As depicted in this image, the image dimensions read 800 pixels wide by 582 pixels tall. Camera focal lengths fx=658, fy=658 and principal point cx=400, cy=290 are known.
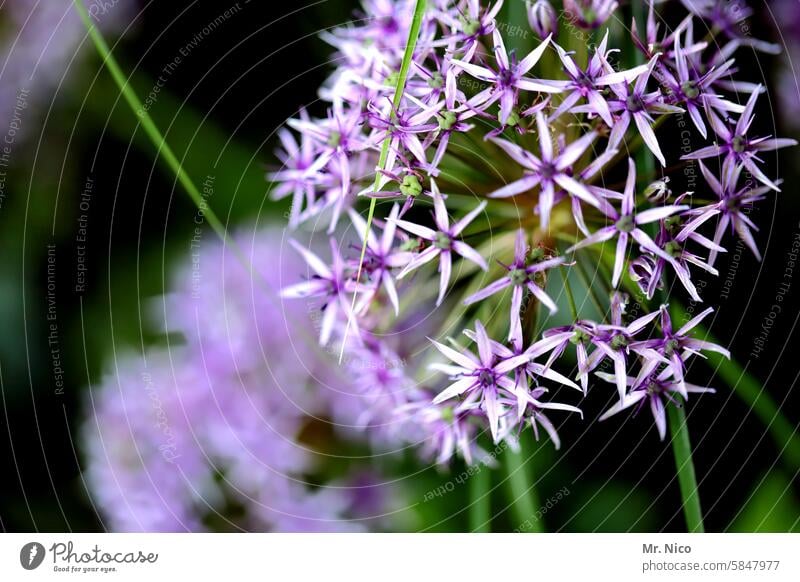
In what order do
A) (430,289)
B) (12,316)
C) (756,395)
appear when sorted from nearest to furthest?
(430,289) < (756,395) < (12,316)

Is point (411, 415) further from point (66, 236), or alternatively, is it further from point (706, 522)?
point (66, 236)

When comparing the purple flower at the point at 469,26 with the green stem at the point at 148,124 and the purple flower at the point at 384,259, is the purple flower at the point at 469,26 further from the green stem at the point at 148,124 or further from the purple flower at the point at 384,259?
the green stem at the point at 148,124

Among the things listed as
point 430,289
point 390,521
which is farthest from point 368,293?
point 390,521

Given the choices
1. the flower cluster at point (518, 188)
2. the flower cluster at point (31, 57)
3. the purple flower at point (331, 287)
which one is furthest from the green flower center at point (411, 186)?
the flower cluster at point (31, 57)

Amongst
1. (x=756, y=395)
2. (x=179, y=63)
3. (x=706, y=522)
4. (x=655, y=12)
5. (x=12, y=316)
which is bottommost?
(x=706, y=522)

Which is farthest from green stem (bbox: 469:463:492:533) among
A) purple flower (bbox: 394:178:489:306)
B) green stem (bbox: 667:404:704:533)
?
purple flower (bbox: 394:178:489:306)

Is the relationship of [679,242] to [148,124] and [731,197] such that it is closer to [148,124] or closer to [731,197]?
Result: [731,197]

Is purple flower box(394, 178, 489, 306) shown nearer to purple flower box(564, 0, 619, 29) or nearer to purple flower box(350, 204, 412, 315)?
purple flower box(350, 204, 412, 315)
